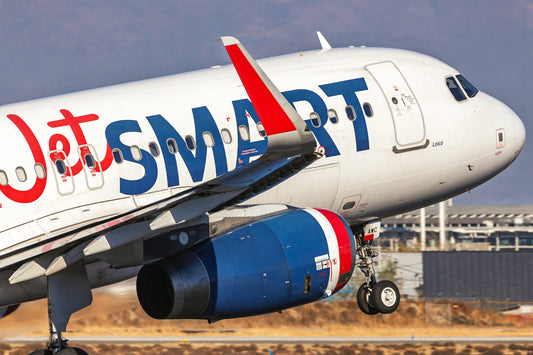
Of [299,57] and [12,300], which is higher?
[299,57]

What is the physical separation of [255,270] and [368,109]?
4.90m

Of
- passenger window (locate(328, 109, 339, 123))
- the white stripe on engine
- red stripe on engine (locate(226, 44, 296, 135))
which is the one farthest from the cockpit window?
red stripe on engine (locate(226, 44, 296, 135))

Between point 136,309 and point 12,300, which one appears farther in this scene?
point 136,309

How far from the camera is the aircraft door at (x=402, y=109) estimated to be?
65.1 ft

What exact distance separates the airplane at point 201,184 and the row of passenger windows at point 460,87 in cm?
143

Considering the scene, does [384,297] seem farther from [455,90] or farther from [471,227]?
[471,227]

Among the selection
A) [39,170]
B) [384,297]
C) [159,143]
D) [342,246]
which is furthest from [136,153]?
[384,297]

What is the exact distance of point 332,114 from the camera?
1900 centimetres

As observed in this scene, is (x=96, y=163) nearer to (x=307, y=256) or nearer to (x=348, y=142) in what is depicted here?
(x=307, y=256)

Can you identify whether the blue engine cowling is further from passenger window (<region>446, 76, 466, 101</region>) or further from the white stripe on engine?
passenger window (<region>446, 76, 466, 101</region>)

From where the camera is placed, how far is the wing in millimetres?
13305

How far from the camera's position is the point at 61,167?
645 inches

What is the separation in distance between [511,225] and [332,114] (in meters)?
108

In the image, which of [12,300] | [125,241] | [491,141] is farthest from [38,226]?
[491,141]
